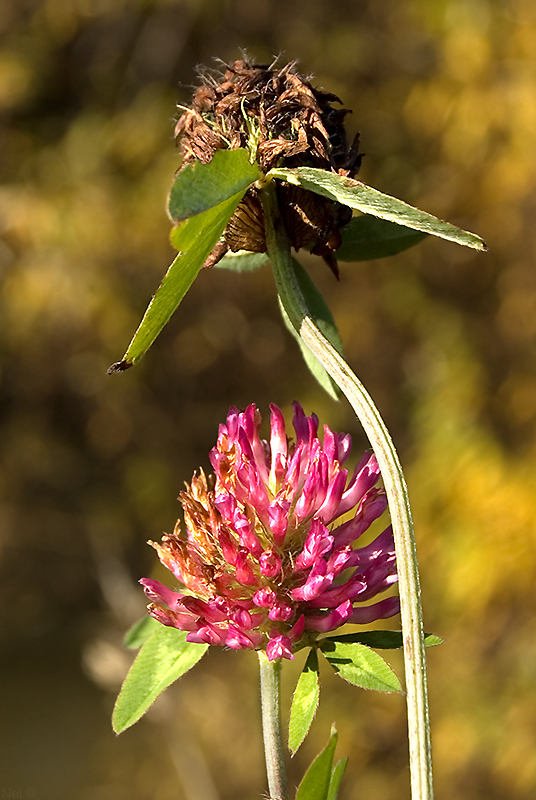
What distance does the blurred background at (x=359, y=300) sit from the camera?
265 centimetres

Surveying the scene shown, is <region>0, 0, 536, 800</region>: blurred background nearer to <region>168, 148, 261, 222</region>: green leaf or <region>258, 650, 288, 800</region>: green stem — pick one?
<region>258, 650, 288, 800</region>: green stem

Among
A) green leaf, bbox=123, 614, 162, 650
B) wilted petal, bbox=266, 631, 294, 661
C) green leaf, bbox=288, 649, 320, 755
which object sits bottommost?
green leaf, bbox=123, 614, 162, 650

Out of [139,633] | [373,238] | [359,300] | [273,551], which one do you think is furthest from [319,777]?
[359,300]

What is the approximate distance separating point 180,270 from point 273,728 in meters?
0.28

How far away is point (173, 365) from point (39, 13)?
1422mm

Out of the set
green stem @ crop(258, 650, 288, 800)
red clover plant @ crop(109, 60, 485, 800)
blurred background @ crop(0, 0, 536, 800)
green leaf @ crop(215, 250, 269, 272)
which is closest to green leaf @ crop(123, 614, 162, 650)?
red clover plant @ crop(109, 60, 485, 800)

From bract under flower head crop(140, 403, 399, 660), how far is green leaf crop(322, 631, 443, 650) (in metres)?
0.01

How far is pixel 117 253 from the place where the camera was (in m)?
2.82

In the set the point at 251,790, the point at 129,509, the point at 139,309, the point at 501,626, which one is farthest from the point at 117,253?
the point at 251,790

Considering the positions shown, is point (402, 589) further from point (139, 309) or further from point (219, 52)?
point (219, 52)

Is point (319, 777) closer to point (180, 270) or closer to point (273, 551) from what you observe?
point (273, 551)

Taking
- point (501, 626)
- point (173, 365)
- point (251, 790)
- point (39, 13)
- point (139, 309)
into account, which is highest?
point (39, 13)

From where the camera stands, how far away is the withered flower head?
0.43m

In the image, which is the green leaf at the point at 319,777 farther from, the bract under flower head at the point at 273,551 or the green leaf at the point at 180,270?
the green leaf at the point at 180,270
